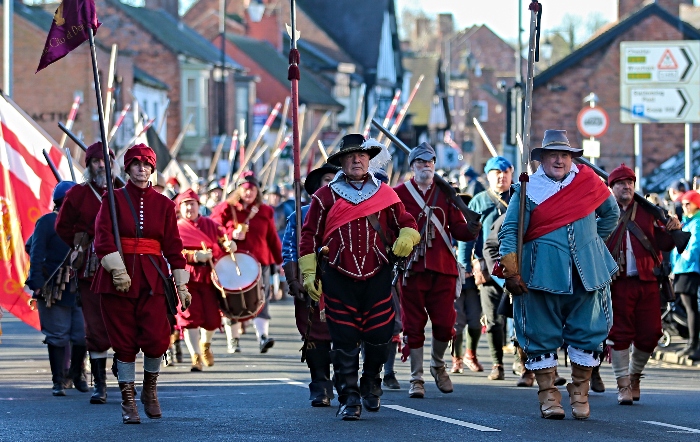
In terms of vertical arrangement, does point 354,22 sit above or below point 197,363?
above

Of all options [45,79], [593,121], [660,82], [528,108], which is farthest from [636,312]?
[45,79]

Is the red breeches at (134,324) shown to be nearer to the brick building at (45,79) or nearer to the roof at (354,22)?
the brick building at (45,79)

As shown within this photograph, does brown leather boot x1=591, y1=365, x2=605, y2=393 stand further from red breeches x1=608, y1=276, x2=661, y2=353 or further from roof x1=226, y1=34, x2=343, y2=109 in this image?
roof x1=226, y1=34, x2=343, y2=109

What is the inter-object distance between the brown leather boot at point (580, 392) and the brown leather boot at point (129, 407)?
2928mm

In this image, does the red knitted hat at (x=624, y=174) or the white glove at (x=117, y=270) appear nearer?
the white glove at (x=117, y=270)

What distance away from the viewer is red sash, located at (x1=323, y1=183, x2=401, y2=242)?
35.2 feet

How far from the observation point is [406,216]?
10953 mm

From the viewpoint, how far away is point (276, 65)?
70.2 m

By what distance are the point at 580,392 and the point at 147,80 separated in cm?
4139

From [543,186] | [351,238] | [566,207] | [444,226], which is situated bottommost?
[351,238]

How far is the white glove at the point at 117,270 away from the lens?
413 inches

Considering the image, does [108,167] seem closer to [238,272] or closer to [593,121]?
[238,272]

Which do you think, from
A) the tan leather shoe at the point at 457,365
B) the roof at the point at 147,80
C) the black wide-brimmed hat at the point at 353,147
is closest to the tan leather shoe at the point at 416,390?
the black wide-brimmed hat at the point at 353,147

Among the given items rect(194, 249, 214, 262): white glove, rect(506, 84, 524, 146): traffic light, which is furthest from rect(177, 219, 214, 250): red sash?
rect(506, 84, 524, 146): traffic light
